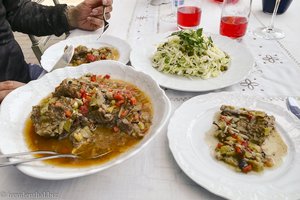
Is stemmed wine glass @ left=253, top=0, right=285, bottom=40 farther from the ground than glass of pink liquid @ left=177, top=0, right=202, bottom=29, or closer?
closer

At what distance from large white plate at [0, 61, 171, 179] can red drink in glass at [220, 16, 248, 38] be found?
0.88 m

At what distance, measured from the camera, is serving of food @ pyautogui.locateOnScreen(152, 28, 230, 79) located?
144cm

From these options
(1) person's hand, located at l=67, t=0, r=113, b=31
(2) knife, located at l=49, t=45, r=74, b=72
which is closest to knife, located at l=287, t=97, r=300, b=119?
(2) knife, located at l=49, t=45, r=74, b=72

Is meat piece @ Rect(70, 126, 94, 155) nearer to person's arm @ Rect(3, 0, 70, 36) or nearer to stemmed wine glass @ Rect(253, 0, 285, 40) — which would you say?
person's arm @ Rect(3, 0, 70, 36)

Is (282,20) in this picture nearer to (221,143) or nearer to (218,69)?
(218,69)

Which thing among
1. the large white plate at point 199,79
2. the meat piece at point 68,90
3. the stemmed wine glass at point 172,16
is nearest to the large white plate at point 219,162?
the large white plate at point 199,79

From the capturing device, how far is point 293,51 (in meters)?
1.66

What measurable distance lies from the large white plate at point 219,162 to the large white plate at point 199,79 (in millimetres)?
127

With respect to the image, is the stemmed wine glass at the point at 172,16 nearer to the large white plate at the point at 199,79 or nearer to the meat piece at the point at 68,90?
the large white plate at the point at 199,79

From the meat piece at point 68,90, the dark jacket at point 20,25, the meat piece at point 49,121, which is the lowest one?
the dark jacket at point 20,25

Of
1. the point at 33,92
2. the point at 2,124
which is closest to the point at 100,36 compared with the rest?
the point at 33,92

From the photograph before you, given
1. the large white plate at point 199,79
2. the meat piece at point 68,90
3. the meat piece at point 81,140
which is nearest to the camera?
the meat piece at point 81,140

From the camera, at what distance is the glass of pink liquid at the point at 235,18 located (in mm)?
1784

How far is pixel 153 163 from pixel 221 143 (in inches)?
10.6
